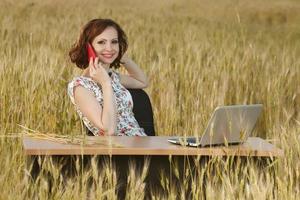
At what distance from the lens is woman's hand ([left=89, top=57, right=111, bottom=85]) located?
184 inches

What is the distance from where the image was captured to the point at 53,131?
5496 mm

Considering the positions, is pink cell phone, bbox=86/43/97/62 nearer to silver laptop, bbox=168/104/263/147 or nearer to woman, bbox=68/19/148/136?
woman, bbox=68/19/148/136

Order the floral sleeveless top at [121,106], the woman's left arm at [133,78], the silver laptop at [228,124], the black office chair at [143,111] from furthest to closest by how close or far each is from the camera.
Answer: the woman's left arm at [133,78], the black office chair at [143,111], the floral sleeveless top at [121,106], the silver laptop at [228,124]

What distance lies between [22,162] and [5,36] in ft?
19.2

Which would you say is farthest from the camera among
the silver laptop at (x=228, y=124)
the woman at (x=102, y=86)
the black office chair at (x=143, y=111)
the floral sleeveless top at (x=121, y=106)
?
the black office chair at (x=143, y=111)

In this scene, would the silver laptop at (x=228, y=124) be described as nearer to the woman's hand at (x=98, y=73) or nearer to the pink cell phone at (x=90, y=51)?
the woman's hand at (x=98, y=73)

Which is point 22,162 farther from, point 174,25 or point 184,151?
point 174,25

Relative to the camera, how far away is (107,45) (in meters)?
4.79

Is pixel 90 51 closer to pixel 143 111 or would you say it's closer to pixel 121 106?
pixel 121 106

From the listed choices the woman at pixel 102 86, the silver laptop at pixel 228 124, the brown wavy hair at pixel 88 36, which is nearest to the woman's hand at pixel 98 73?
the woman at pixel 102 86

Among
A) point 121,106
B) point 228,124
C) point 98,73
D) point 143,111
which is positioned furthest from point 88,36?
point 228,124

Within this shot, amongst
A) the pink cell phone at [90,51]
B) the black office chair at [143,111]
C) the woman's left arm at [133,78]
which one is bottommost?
the black office chair at [143,111]

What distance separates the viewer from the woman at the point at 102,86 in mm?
4602

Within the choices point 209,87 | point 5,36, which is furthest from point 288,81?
point 5,36
